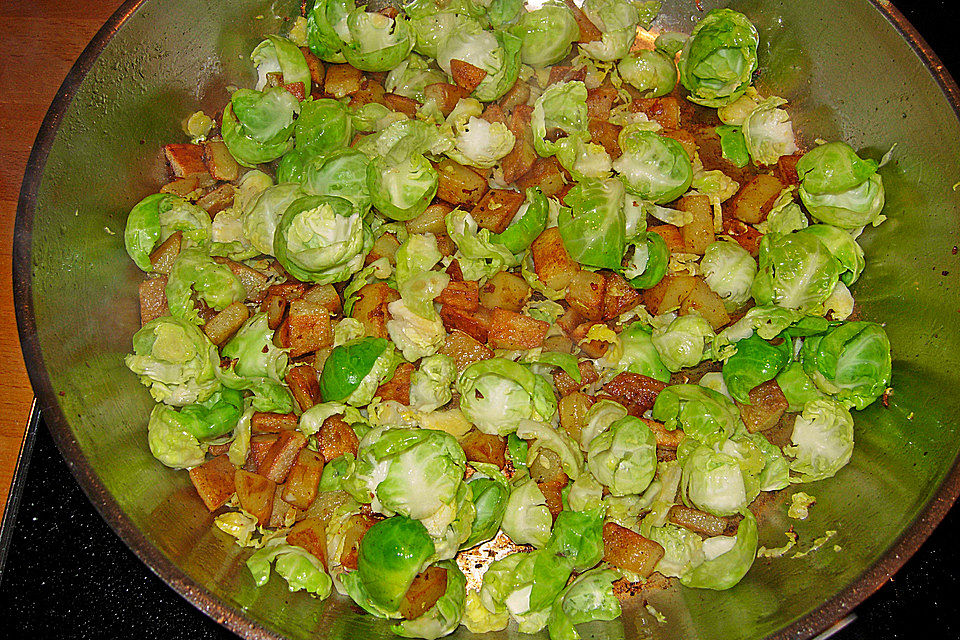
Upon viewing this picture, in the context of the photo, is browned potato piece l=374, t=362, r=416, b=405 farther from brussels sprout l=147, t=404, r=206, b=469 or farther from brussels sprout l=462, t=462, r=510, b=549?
brussels sprout l=147, t=404, r=206, b=469

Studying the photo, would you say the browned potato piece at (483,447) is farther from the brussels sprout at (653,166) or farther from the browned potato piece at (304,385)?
the brussels sprout at (653,166)

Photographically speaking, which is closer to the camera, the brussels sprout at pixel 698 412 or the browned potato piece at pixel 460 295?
the brussels sprout at pixel 698 412

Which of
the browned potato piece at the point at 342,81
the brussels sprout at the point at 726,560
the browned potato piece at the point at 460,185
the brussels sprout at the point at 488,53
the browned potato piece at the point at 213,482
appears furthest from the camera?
the browned potato piece at the point at 342,81

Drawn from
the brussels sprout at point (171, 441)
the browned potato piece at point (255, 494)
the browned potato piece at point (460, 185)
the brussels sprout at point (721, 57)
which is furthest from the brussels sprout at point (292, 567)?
the brussels sprout at point (721, 57)

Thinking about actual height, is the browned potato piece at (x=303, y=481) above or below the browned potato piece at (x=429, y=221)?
below

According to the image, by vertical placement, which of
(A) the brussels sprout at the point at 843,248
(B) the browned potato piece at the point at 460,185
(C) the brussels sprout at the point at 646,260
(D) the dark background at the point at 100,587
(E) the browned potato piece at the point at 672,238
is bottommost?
(D) the dark background at the point at 100,587
